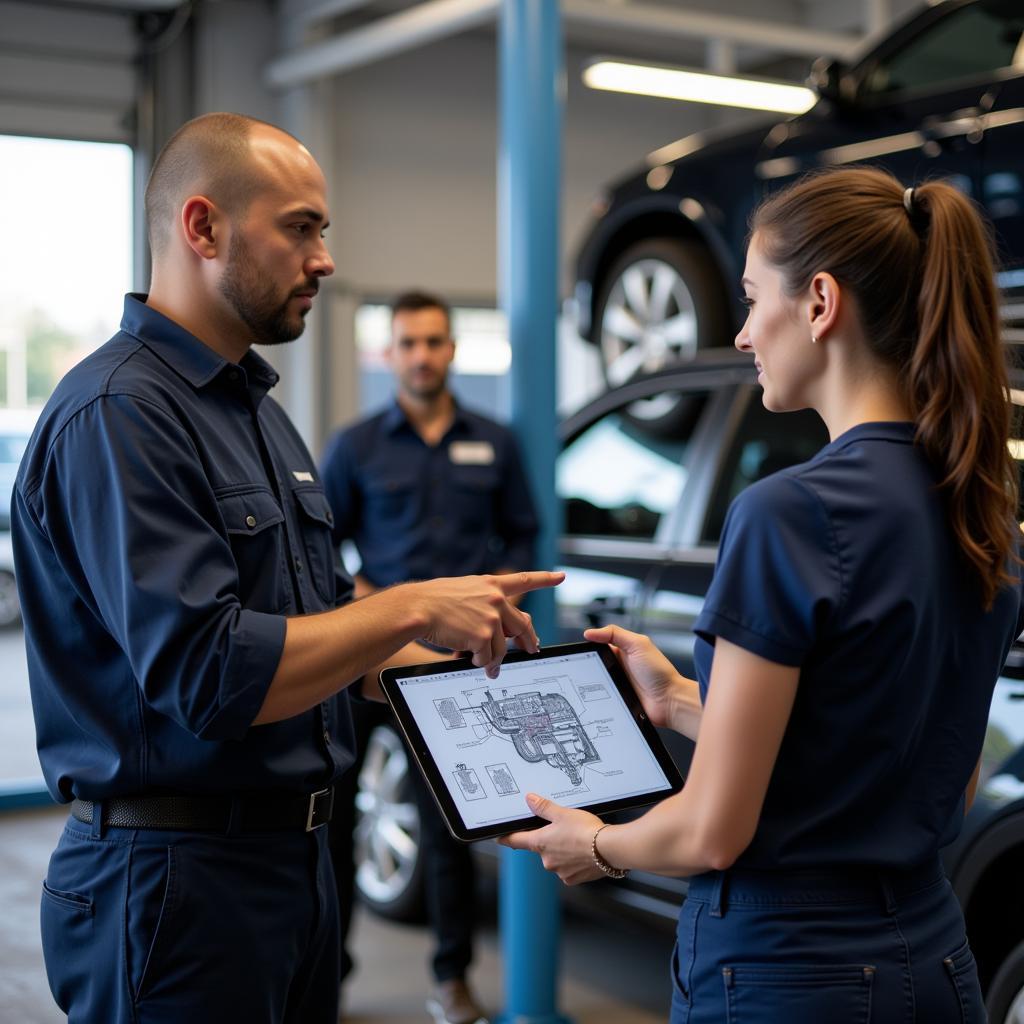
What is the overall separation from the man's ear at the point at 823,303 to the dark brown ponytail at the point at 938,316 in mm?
11

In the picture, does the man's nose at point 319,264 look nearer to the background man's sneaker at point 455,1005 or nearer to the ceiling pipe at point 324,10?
the background man's sneaker at point 455,1005

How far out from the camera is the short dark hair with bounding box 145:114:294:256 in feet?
6.15

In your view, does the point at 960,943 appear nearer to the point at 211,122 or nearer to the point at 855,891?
the point at 855,891

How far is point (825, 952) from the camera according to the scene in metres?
1.37

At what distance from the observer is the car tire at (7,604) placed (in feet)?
23.0

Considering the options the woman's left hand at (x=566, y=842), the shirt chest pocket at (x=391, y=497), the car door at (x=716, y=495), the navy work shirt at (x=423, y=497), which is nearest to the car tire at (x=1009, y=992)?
the car door at (x=716, y=495)

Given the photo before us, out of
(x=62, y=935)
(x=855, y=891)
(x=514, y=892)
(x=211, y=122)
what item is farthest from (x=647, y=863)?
(x=514, y=892)

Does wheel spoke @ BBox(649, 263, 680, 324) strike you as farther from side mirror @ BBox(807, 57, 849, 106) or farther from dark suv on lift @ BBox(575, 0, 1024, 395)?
side mirror @ BBox(807, 57, 849, 106)

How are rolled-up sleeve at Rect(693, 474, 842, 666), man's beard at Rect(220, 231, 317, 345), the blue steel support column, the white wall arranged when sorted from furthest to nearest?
the white wall
the blue steel support column
man's beard at Rect(220, 231, 317, 345)
rolled-up sleeve at Rect(693, 474, 842, 666)

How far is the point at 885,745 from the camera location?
4.50 feet

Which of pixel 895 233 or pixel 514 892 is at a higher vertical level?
pixel 895 233

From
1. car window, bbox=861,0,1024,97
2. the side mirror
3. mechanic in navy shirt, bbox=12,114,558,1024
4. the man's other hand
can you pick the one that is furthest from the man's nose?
car window, bbox=861,0,1024,97

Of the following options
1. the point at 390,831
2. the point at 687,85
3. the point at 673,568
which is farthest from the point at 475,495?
the point at 687,85

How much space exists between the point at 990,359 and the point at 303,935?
113 centimetres
